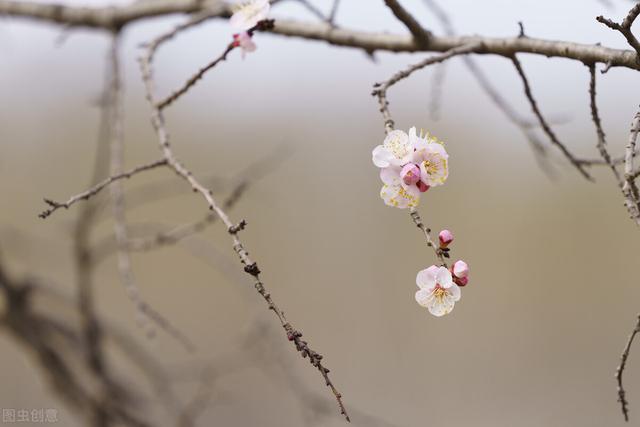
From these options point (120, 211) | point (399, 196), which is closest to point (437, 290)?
point (399, 196)

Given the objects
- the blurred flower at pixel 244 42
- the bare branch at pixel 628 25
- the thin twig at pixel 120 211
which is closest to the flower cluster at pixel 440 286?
the bare branch at pixel 628 25

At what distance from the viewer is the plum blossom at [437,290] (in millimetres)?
680

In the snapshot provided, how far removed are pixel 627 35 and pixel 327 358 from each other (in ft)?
22.3

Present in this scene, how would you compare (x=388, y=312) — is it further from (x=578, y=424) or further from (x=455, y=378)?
(x=578, y=424)

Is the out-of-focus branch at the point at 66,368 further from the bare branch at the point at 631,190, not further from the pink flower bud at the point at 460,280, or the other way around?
the bare branch at the point at 631,190

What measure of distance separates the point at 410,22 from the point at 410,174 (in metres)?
0.38

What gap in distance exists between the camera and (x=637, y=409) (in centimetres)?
651

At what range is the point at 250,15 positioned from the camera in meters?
0.87

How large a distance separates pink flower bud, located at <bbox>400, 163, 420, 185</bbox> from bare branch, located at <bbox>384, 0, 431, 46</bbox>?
11.8 inches

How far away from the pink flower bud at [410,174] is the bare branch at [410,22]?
0.30m

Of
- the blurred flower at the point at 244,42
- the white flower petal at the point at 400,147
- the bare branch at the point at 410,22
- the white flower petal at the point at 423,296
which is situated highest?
the bare branch at the point at 410,22

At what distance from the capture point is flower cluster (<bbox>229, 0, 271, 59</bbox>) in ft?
2.78

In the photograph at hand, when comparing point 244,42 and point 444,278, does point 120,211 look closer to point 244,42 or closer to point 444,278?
point 244,42

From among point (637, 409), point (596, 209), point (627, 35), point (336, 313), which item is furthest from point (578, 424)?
point (627, 35)
